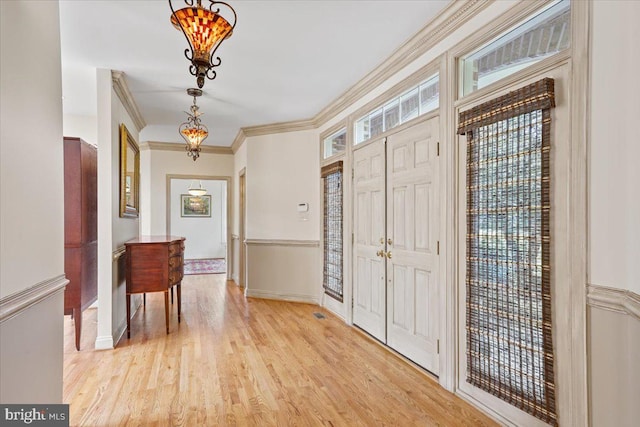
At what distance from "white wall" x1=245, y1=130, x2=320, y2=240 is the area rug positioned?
10.8 feet

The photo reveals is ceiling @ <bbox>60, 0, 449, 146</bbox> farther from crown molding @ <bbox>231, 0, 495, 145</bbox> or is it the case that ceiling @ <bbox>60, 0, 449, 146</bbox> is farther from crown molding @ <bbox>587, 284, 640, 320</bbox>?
crown molding @ <bbox>587, 284, 640, 320</bbox>

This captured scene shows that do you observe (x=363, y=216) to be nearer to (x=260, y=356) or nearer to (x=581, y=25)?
(x=260, y=356)

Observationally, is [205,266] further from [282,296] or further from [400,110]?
[400,110]

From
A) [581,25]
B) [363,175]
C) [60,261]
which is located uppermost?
[581,25]

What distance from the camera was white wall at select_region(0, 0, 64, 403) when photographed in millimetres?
1319

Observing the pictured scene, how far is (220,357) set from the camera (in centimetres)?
326

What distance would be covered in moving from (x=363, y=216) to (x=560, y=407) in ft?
8.05

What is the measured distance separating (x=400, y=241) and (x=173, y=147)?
5461 mm

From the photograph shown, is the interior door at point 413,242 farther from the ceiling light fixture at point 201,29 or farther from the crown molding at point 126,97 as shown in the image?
the crown molding at point 126,97

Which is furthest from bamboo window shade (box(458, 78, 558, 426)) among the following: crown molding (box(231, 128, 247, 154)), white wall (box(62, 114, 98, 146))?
white wall (box(62, 114, 98, 146))

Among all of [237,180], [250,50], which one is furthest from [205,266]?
[250,50]

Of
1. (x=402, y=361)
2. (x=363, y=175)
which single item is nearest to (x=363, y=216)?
(x=363, y=175)

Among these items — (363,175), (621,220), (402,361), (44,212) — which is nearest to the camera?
(621,220)

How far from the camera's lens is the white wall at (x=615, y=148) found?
144 centimetres
